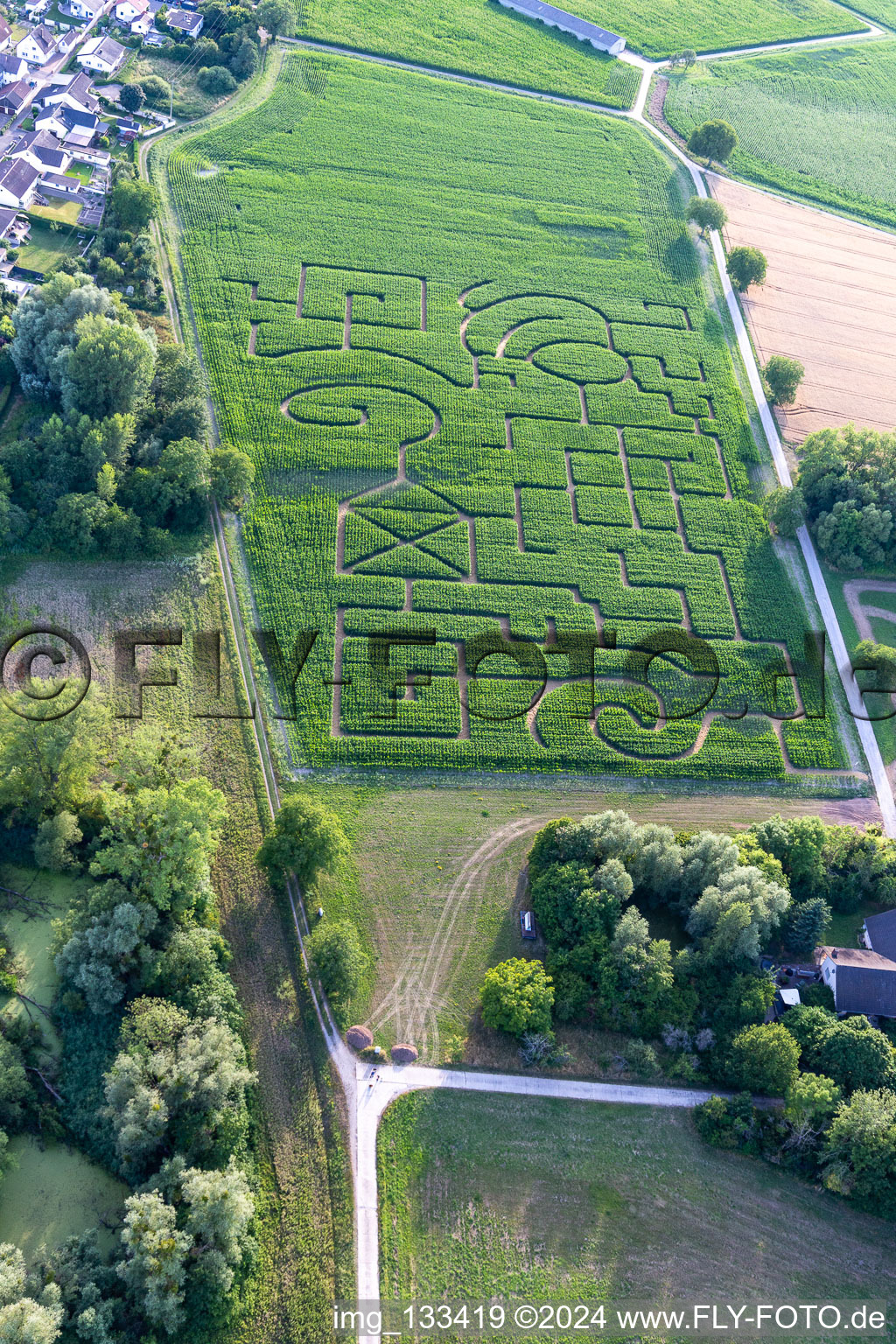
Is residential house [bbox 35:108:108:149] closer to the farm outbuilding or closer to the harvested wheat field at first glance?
the farm outbuilding

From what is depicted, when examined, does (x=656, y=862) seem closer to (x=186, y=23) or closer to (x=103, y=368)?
(x=103, y=368)

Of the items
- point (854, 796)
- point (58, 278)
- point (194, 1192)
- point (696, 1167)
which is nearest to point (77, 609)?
point (58, 278)

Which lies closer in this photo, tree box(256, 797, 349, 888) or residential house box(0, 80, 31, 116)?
tree box(256, 797, 349, 888)

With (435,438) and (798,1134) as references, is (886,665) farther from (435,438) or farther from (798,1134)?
(435,438)

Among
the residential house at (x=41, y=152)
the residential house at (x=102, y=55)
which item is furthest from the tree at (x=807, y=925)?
the residential house at (x=102, y=55)

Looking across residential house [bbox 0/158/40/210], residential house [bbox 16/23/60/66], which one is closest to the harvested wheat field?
residential house [bbox 0/158/40/210]
